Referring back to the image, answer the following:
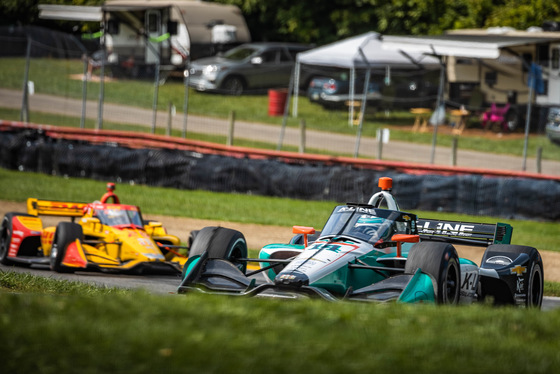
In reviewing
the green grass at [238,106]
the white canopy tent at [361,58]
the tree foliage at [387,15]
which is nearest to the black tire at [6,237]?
the green grass at [238,106]

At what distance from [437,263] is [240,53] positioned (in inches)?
942

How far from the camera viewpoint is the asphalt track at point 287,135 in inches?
864

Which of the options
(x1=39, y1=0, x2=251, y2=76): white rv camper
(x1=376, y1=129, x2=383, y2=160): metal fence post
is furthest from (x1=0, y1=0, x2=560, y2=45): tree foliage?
(x1=376, y1=129, x2=383, y2=160): metal fence post

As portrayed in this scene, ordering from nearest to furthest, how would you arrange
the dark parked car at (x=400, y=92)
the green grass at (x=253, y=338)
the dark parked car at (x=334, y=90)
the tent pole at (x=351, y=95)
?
the green grass at (x=253, y=338)
the dark parked car at (x=400, y=92)
the tent pole at (x=351, y=95)
the dark parked car at (x=334, y=90)

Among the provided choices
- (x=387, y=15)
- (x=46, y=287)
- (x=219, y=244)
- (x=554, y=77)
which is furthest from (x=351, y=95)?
(x=46, y=287)

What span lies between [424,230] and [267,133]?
1521cm

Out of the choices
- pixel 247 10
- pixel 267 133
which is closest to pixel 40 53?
pixel 267 133

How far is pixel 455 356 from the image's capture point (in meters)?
5.74

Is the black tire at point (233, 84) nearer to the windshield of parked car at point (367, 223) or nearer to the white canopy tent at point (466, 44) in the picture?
the white canopy tent at point (466, 44)

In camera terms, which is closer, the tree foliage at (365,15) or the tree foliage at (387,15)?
the tree foliage at (387,15)

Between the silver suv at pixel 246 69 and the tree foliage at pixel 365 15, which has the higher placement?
the tree foliage at pixel 365 15

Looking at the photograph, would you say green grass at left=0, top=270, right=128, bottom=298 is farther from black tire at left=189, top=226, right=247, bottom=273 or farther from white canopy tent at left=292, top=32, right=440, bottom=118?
white canopy tent at left=292, top=32, right=440, bottom=118

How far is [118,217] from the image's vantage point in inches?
534

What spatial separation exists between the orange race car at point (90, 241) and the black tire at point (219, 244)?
8.28 feet
